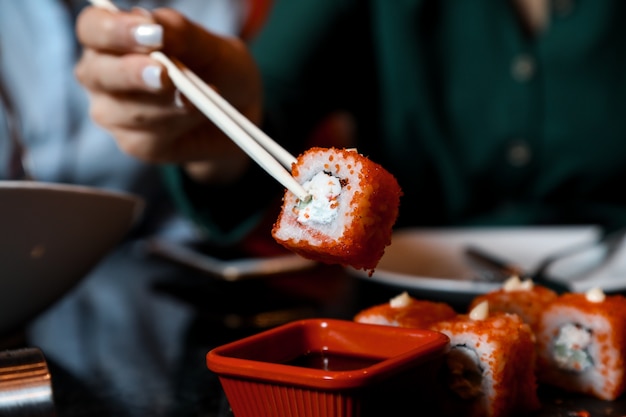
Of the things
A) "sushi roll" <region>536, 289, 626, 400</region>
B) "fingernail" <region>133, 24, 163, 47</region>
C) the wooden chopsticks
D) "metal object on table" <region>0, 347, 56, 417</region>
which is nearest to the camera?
"metal object on table" <region>0, 347, 56, 417</region>

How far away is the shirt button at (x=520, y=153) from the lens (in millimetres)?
1910

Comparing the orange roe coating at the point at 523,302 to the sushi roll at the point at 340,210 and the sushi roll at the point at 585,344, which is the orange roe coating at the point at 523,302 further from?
the sushi roll at the point at 340,210

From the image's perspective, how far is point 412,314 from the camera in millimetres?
748

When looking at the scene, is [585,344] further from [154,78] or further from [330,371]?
[154,78]

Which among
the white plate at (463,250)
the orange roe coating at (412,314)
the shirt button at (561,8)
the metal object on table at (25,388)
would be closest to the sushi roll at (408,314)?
the orange roe coating at (412,314)

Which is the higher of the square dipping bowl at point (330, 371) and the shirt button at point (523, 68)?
the shirt button at point (523, 68)

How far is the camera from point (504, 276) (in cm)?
119

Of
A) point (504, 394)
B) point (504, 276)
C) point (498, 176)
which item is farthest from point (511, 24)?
point (504, 394)

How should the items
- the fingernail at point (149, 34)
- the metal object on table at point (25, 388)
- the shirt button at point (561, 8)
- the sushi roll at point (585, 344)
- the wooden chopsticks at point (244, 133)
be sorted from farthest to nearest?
the shirt button at point (561, 8) → the fingernail at point (149, 34) → the sushi roll at point (585, 344) → the wooden chopsticks at point (244, 133) → the metal object on table at point (25, 388)

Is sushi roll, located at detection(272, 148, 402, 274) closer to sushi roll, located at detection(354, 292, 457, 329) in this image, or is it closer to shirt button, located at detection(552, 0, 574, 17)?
sushi roll, located at detection(354, 292, 457, 329)

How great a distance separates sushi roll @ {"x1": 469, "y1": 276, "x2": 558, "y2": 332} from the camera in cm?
80

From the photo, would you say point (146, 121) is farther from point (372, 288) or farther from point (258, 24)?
point (258, 24)

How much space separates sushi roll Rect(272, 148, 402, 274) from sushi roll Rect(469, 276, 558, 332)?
22 centimetres

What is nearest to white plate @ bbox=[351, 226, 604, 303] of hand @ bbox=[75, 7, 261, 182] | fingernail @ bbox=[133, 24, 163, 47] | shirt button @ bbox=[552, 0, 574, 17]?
hand @ bbox=[75, 7, 261, 182]
